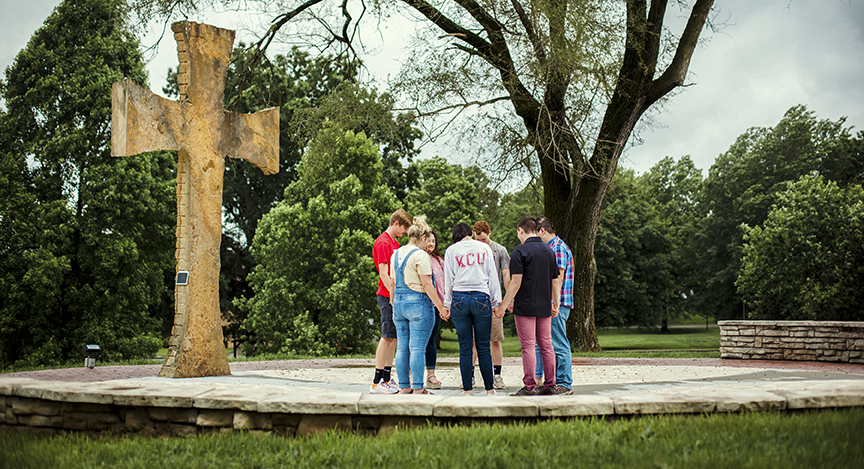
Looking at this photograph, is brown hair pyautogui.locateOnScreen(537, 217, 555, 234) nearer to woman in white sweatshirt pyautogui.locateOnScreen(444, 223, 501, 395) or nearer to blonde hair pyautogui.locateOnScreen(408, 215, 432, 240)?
woman in white sweatshirt pyautogui.locateOnScreen(444, 223, 501, 395)

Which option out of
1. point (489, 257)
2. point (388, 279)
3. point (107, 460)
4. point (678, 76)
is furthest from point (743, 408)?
point (678, 76)

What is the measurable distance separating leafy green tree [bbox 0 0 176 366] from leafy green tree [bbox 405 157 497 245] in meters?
13.6

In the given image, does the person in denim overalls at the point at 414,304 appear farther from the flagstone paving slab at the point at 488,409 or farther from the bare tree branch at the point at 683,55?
the bare tree branch at the point at 683,55

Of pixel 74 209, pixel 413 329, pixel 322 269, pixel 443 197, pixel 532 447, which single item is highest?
pixel 443 197

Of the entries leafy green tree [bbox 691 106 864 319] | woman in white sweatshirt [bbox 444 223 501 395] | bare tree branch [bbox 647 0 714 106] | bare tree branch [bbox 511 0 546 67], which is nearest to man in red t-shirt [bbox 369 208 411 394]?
woman in white sweatshirt [bbox 444 223 501 395]

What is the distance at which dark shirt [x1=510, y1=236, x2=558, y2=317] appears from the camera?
619cm

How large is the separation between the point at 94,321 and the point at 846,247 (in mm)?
27608

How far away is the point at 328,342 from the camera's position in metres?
22.6

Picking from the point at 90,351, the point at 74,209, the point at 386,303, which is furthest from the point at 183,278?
the point at 74,209

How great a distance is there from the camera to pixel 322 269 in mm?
24078

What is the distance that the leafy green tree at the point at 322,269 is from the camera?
2264 centimetres

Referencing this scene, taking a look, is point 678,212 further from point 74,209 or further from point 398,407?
point 398,407

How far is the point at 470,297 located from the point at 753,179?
118 ft

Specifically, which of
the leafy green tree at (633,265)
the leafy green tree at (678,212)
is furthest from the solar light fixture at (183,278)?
the leafy green tree at (678,212)
